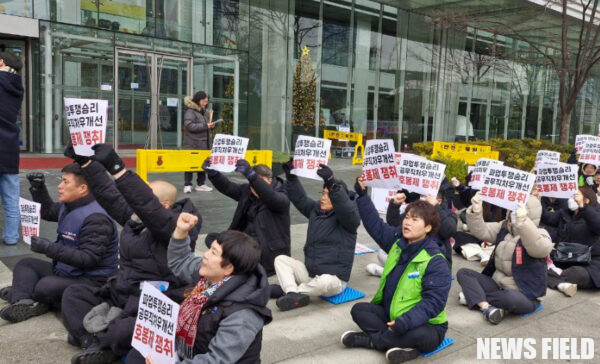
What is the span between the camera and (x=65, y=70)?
13.8m

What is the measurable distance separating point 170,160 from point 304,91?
11.6 metres

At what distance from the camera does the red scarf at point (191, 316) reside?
9.30 ft

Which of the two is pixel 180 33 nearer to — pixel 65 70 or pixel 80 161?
pixel 65 70

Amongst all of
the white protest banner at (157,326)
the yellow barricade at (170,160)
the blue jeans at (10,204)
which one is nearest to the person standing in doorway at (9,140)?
the blue jeans at (10,204)

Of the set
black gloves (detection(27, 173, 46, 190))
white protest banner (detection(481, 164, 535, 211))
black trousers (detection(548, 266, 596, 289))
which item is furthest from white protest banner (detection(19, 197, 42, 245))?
black trousers (detection(548, 266, 596, 289))

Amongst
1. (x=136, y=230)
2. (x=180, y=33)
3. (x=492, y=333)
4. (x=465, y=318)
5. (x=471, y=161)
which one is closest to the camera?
(x=136, y=230)

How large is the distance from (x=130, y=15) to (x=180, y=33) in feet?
4.62

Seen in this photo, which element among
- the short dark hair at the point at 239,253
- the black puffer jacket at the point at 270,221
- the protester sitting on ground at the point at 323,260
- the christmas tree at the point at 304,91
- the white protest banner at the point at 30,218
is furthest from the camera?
the christmas tree at the point at 304,91

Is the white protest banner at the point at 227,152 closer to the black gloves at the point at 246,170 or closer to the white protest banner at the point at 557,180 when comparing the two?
the black gloves at the point at 246,170

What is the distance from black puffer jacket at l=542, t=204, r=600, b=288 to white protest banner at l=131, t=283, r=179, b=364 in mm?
4518

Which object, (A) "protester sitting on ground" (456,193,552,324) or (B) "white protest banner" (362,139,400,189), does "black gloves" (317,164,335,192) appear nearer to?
(B) "white protest banner" (362,139,400,189)

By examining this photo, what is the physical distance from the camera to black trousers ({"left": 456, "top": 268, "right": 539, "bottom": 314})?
4828mm

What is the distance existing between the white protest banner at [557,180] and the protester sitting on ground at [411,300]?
9.03 ft

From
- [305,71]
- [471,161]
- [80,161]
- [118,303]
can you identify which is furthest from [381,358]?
[305,71]
